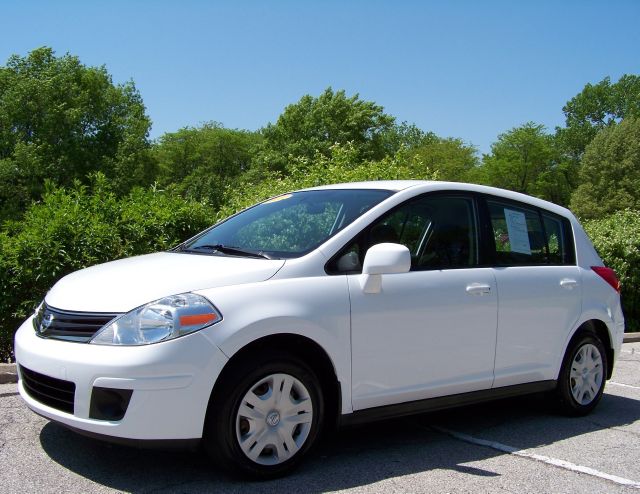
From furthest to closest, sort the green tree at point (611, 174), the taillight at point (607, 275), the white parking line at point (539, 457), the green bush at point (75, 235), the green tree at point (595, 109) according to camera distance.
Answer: the green tree at point (595, 109) < the green tree at point (611, 174) < the green bush at point (75, 235) < the taillight at point (607, 275) < the white parking line at point (539, 457)

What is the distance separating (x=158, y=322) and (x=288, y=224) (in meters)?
1.47

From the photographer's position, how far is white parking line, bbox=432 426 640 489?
4.16 m

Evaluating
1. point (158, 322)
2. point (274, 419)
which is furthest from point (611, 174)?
point (158, 322)

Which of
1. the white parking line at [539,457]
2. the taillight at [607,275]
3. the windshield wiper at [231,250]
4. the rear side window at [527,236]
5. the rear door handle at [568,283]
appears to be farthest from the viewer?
the taillight at [607,275]

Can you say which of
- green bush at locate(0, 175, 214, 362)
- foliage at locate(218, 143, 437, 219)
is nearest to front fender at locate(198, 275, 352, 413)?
green bush at locate(0, 175, 214, 362)

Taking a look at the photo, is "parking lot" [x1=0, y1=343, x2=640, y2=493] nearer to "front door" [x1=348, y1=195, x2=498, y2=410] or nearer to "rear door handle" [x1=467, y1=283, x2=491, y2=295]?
"front door" [x1=348, y1=195, x2=498, y2=410]

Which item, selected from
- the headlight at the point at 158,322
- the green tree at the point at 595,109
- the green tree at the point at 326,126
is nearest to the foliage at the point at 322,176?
the headlight at the point at 158,322

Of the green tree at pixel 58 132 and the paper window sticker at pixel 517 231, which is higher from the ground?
the green tree at pixel 58 132

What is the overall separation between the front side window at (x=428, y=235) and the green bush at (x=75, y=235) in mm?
3657

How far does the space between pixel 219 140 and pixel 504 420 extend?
74136 millimetres

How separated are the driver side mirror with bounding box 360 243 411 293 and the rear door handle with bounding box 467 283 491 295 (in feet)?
2.34

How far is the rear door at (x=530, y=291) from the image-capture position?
4918 mm

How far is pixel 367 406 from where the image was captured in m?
4.23

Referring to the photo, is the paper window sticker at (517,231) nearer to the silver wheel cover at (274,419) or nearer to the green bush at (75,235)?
the silver wheel cover at (274,419)
